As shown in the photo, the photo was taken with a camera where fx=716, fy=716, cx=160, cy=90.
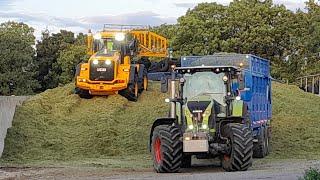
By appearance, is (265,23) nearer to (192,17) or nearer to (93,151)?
(192,17)

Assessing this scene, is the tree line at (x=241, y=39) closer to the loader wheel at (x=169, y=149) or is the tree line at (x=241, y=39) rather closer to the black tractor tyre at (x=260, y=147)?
the black tractor tyre at (x=260, y=147)

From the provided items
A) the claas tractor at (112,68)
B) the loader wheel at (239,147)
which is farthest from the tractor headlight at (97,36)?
the loader wheel at (239,147)

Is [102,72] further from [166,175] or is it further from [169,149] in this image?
[166,175]

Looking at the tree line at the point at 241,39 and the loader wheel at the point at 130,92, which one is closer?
the loader wheel at the point at 130,92

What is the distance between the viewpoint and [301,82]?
56.9m

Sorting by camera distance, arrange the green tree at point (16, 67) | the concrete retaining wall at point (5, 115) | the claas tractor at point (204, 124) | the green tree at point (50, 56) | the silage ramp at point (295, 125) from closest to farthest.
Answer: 1. the claas tractor at point (204, 124)
2. the concrete retaining wall at point (5, 115)
3. the silage ramp at point (295, 125)
4. the green tree at point (16, 67)
5. the green tree at point (50, 56)

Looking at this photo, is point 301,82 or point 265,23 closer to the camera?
point 301,82

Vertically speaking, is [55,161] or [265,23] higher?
[265,23]

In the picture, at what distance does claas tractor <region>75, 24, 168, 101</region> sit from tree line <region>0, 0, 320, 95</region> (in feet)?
85.2

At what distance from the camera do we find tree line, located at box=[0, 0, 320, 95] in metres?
60.2

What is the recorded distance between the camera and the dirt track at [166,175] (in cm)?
1653

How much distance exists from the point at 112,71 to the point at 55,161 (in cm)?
950

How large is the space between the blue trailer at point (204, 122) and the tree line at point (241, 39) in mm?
37724

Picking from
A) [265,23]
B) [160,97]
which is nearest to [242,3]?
[265,23]
